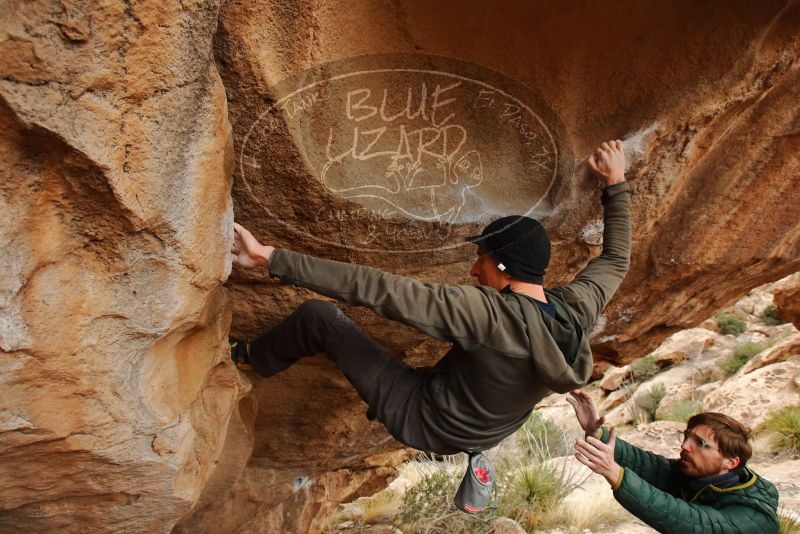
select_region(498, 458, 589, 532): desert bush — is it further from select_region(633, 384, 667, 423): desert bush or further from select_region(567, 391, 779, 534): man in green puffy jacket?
select_region(633, 384, 667, 423): desert bush

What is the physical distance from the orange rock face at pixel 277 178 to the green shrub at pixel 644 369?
369 inches

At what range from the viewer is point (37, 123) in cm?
142

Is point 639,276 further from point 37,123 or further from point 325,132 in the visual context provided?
point 37,123

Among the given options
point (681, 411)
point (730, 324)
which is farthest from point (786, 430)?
point (730, 324)

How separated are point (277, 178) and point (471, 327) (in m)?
0.89

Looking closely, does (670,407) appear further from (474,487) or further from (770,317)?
(474,487)

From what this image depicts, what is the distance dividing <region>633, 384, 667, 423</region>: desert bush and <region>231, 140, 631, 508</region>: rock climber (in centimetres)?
827

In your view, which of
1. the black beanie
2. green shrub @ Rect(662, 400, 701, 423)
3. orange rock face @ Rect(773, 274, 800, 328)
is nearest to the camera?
the black beanie

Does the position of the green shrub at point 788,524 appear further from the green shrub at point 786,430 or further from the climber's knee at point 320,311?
the climber's knee at point 320,311

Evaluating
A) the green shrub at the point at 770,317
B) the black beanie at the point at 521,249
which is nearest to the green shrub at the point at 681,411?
the green shrub at the point at 770,317

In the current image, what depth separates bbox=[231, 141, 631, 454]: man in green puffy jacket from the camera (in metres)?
2.07

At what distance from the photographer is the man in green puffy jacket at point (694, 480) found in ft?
7.70

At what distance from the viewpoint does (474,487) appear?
8.96ft

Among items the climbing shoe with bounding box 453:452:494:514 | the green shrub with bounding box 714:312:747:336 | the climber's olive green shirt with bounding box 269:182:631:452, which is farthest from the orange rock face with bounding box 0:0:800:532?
the green shrub with bounding box 714:312:747:336
